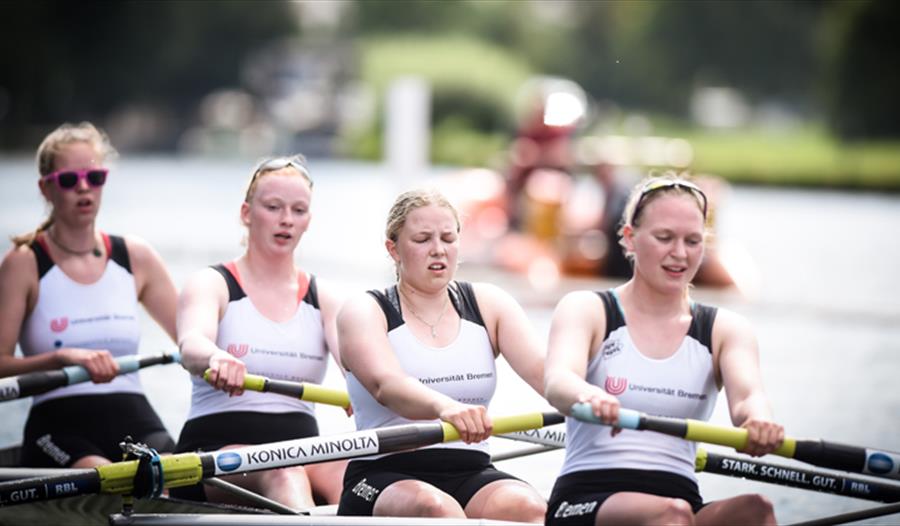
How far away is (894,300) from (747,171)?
74.3ft

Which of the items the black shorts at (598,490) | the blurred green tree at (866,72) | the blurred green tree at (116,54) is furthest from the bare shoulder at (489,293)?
the blurred green tree at (116,54)

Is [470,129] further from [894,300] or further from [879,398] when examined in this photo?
[879,398]

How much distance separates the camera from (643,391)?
167 inches

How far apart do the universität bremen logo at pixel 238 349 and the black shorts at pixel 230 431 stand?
21 centimetres

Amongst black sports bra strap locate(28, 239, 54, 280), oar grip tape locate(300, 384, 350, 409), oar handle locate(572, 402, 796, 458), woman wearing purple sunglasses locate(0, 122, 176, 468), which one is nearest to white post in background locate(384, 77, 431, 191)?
woman wearing purple sunglasses locate(0, 122, 176, 468)

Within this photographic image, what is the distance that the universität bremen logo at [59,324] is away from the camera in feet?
19.0

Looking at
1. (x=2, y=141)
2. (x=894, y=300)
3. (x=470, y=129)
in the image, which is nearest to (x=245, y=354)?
(x=894, y=300)

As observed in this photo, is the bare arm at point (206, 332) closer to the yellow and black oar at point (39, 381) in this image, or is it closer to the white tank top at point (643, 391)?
the yellow and black oar at point (39, 381)

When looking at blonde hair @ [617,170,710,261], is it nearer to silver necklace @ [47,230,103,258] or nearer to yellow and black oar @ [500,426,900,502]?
yellow and black oar @ [500,426,900,502]

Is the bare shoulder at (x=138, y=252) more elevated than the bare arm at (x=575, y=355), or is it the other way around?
the bare shoulder at (x=138, y=252)

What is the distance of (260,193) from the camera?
17.4 feet

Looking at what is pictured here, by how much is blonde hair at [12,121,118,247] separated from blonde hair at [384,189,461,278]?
189 cm

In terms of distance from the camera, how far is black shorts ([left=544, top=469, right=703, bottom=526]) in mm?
4074

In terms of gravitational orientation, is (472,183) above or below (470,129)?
below
